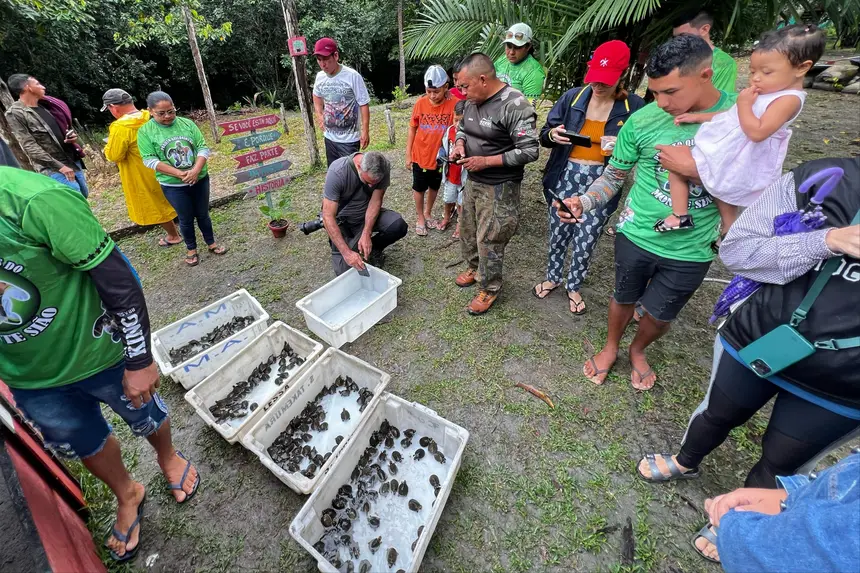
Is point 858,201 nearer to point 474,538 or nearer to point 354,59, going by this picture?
point 474,538

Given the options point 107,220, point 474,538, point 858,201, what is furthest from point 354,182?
point 107,220

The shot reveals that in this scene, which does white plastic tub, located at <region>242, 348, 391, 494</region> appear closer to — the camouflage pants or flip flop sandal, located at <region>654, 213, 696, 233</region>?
the camouflage pants

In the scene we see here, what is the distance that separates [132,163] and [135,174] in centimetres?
12

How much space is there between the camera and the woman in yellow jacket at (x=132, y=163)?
3.61 metres

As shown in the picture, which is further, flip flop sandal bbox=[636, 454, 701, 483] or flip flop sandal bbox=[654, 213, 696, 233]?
flip flop sandal bbox=[636, 454, 701, 483]

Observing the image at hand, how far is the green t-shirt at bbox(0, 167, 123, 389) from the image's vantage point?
1.18 meters

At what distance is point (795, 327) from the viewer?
1234mm

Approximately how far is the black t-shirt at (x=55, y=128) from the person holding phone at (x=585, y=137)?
16.4 ft

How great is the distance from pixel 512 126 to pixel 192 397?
9.11 feet

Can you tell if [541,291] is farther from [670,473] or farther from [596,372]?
[670,473]

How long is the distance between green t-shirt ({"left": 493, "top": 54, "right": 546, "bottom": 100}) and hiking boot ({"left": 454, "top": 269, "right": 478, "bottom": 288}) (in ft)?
6.11

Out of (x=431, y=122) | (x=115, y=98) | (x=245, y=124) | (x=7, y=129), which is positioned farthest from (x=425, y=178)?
(x=7, y=129)

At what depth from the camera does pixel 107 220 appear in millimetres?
5023

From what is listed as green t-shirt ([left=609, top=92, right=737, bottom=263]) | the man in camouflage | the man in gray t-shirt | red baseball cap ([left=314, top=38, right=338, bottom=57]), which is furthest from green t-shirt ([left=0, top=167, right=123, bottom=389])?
red baseball cap ([left=314, top=38, right=338, bottom=57])
